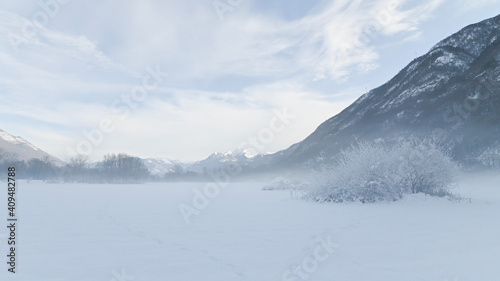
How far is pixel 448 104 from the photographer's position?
84.6m

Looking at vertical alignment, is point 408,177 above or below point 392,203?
above

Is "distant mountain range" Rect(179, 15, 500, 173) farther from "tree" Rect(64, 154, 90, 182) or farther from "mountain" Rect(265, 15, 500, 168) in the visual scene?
"tree" Rect(64, 154, 90, 182)

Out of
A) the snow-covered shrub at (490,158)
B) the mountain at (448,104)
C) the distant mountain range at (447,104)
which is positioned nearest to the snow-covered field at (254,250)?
the distant mountain range at (447,104)

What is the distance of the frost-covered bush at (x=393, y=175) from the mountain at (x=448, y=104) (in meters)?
50.5

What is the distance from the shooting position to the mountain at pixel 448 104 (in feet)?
219

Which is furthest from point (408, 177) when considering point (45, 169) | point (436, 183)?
point (45, 169)

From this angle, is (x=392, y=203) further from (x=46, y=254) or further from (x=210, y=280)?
(x=46, y=254)

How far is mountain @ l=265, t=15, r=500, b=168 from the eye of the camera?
66.7 metres

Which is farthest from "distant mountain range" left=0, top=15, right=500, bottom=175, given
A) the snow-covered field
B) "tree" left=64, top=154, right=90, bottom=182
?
"tree" left=64, top=154, right=90, bottom=182

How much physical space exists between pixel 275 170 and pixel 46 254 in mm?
172700

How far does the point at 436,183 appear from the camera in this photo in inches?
723

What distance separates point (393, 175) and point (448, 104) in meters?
84.7

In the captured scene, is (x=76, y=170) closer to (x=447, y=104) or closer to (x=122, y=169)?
(x=122, y=169)

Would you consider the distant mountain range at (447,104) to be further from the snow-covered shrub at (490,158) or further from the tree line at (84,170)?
the tree line at (84,170)
